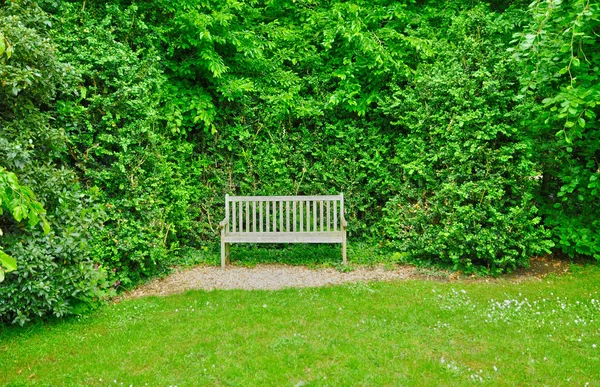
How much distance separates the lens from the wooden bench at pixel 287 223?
21.6ft

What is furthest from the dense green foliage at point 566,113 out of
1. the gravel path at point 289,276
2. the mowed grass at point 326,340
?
the mowed grass at point 326,340

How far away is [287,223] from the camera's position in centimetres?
679

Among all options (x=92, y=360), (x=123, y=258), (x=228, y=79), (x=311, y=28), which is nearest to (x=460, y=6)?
(x=311, y=28)

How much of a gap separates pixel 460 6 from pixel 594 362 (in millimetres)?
6136

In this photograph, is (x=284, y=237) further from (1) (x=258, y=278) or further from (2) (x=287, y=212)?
(1) (x=258, y=278)

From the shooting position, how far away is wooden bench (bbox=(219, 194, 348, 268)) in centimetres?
659

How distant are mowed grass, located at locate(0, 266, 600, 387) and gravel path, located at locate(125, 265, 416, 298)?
0.35 meters

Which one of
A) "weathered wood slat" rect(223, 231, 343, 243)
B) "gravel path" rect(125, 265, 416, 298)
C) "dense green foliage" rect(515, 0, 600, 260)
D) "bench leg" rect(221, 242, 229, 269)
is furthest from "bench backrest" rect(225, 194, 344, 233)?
"dense green foliage" rect(515, 0, 600, 260)

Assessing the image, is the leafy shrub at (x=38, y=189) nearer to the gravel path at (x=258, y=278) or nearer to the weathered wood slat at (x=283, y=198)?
Result: the gravel path at (x=258, y=278)

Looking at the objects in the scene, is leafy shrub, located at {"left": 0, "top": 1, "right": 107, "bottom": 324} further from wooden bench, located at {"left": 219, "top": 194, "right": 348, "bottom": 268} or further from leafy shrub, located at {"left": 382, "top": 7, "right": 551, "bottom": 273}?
leafy shrub, located at {"left": 382, "top": 7, "right": 551, "bottom": 273}

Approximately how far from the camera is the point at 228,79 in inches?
272

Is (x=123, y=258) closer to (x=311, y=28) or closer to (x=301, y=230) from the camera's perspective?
(x=301, y=230)

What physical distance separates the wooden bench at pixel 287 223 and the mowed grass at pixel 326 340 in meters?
1.10

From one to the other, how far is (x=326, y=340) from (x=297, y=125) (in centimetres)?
438
